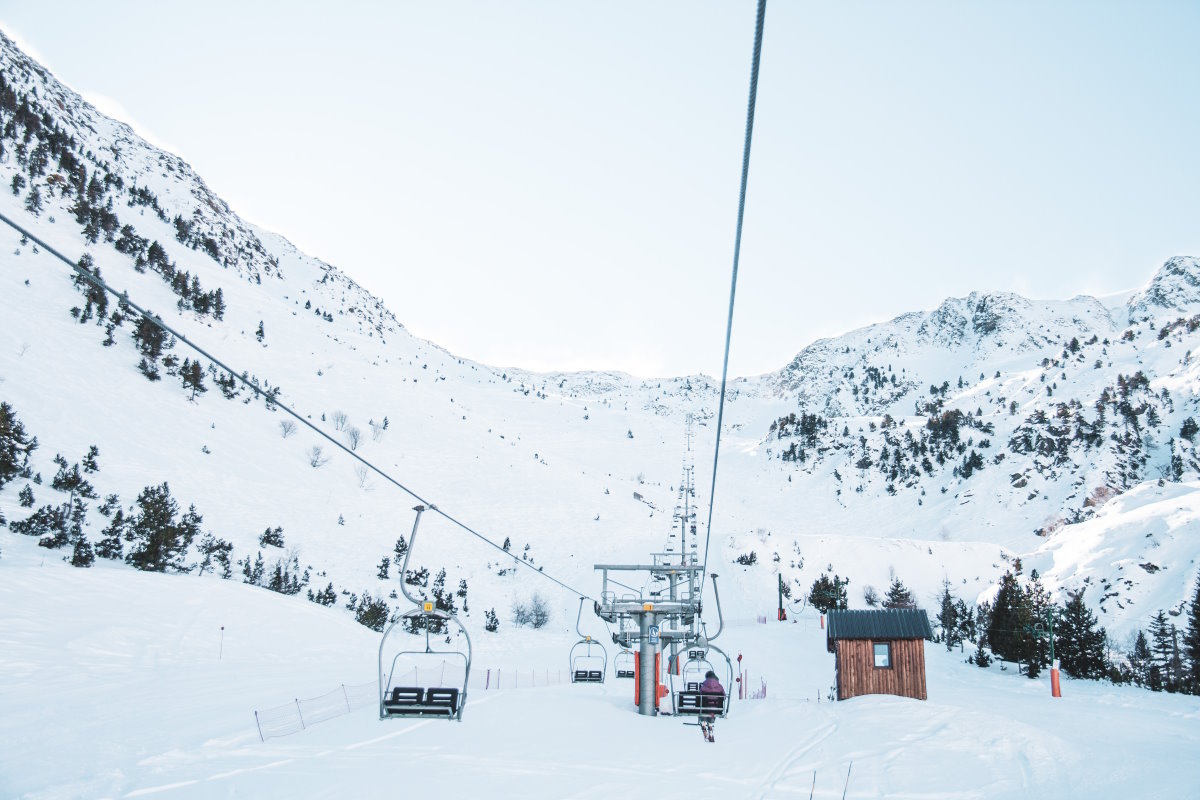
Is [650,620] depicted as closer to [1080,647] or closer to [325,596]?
[325,596]

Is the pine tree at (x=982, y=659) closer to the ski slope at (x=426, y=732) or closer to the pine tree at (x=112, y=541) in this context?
the ski slope at (x=426, y=732)

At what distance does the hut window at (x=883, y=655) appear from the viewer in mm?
22953

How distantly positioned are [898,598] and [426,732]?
39.8m

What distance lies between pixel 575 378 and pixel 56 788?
18905 cm

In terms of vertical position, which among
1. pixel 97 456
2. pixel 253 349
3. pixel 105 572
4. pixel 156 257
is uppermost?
pixel 156 257

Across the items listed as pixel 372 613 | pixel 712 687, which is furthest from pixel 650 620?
pixel 372 613

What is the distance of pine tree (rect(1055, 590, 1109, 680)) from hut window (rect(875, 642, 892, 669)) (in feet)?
36.1

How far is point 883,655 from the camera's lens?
23.0 m

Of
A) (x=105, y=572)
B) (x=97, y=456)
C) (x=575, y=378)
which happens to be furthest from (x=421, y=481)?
(x=575, y=378)

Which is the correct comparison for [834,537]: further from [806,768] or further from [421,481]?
[806,768]

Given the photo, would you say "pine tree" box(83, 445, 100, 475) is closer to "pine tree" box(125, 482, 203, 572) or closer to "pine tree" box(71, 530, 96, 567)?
"pine tree" box(125, 482, 203, 572)

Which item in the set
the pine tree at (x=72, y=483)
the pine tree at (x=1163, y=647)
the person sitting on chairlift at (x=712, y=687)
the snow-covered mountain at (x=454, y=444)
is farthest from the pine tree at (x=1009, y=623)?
the pine tree at (x=72, y=483)

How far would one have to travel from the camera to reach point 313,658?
24.4m

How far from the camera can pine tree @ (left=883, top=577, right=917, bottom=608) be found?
44.9 meters
